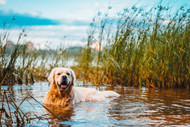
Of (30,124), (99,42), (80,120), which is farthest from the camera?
(99,42)

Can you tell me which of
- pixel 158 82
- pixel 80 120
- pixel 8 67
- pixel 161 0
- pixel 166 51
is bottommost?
pixel 80 120

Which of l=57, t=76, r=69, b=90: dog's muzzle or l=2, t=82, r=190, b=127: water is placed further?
l=57, t=76, r=69, b=90: dog's muzzle

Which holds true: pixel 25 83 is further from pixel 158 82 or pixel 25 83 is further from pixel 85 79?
pixel 158 82

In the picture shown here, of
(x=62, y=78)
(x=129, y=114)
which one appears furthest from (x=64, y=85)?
(x=129, y=114)

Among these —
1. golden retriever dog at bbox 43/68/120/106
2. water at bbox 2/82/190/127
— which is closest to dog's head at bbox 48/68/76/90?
golden retriever dog at bbox 43/68/120/106

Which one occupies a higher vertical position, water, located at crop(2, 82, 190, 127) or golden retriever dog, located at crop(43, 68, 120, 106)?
golden retriever dog, located at crop(43, 68, 120, 106)

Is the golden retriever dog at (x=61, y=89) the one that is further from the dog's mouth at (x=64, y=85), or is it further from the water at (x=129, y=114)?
the water at (x=129, y=114)

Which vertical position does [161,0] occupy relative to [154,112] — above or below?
above

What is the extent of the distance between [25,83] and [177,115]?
6286mm

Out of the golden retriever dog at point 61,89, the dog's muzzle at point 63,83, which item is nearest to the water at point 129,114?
the golden retriever dog at point 61,89

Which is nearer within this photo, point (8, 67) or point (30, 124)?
point (30, 124)

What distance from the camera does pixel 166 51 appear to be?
732 cm

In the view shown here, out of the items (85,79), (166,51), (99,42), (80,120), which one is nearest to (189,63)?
(166,51)

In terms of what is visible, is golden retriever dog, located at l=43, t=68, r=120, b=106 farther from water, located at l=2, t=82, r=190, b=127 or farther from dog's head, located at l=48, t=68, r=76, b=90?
water, located at l=2, t=82, r=190, b=127
